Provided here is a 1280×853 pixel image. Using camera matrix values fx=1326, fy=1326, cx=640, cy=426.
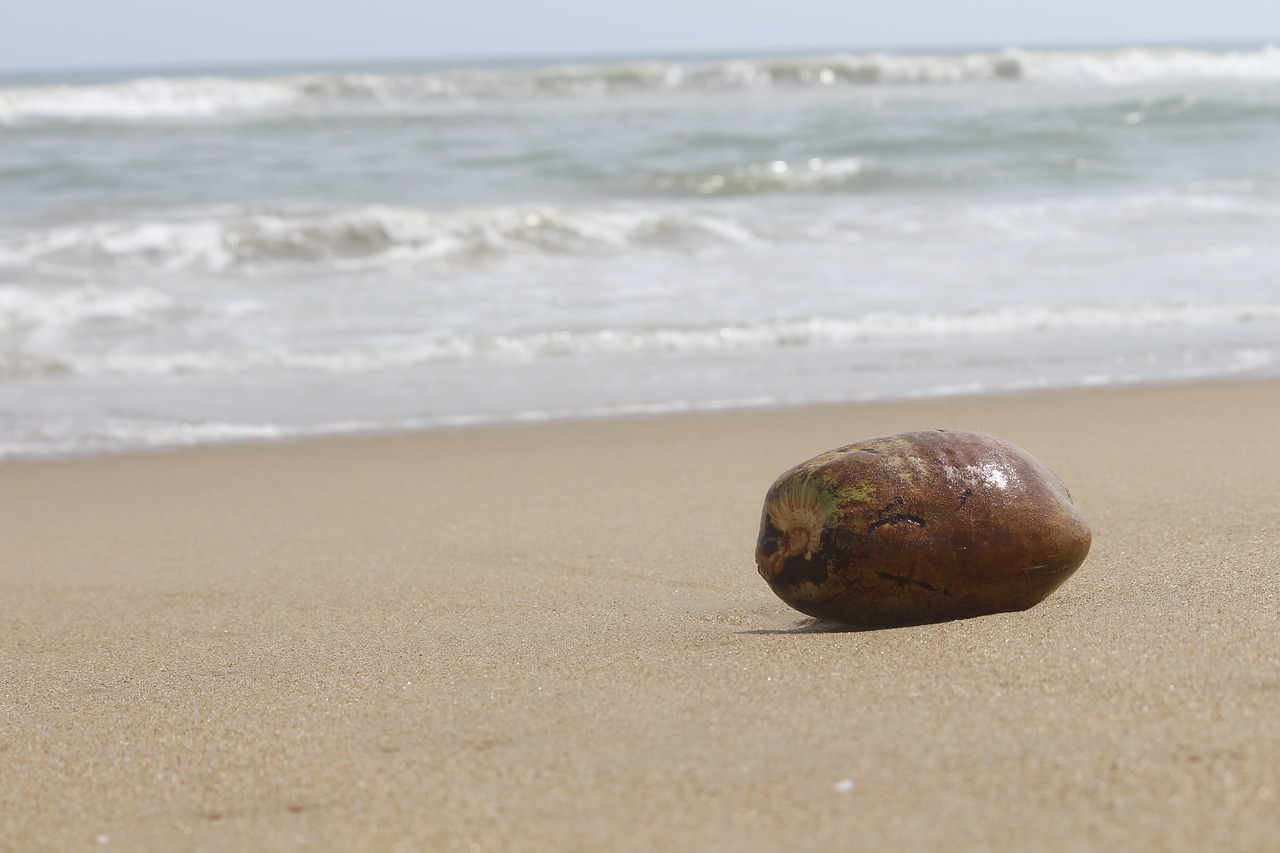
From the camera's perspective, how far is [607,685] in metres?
2.39

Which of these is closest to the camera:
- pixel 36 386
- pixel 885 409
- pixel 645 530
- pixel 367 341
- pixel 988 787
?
pixel 988 787

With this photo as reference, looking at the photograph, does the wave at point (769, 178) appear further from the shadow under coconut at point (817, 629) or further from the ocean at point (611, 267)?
the shadow under coconut at point (817, 629)

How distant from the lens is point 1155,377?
6.27 meters

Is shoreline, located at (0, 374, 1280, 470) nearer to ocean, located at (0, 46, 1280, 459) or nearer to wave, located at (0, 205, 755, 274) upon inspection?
ocean, located at (0, 46, 1280, 459)

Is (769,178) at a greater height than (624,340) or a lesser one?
lesser

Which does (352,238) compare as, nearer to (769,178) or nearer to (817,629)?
(769,178)

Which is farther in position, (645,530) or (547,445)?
(547,445)

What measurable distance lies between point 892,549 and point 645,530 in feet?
Result: 5.20

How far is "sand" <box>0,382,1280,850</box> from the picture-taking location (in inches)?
70.1

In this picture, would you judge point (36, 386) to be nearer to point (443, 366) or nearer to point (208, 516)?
point (443, 366)

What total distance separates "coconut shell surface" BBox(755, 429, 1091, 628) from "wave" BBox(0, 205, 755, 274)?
7962 millimetres

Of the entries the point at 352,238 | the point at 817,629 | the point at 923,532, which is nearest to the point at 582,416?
the point at 817,629

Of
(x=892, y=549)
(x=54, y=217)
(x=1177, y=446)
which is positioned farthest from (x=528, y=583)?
(x=54, y=217)

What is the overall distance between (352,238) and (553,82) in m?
20.3
